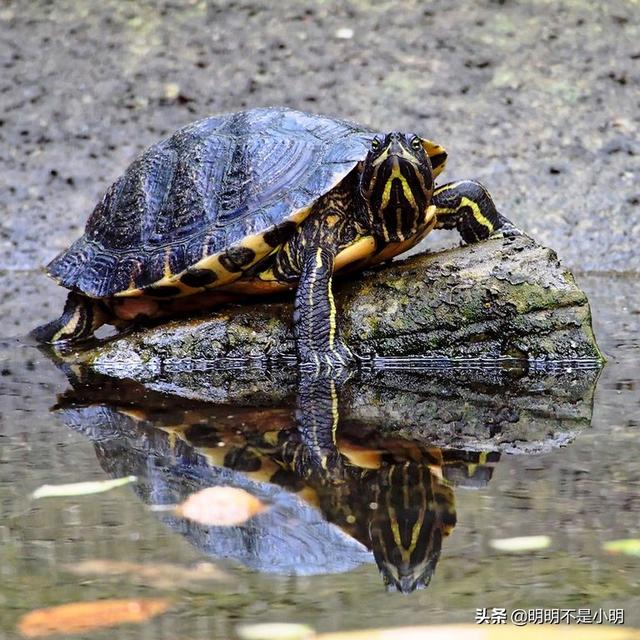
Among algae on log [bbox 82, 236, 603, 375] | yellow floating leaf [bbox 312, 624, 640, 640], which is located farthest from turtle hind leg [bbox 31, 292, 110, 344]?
yellow floating leaf [bbox 312, 624, 640, 640]

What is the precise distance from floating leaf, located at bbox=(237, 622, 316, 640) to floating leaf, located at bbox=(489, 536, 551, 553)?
493mm

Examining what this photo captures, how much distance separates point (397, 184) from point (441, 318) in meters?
0.67

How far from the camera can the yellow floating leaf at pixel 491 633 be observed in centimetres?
157

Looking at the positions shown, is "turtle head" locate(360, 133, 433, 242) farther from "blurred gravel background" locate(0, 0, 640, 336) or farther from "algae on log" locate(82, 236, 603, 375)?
"blurred gravel background" locate(0, 0, 640, 336)

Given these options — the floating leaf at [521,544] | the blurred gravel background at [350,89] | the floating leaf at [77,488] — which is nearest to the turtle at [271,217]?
the floating leaf at [77,488]

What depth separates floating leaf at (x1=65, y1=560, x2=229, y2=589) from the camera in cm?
180

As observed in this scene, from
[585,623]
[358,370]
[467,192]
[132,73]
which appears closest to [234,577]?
[585,623]

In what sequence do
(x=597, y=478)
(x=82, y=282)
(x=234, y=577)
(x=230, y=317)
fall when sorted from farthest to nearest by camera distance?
(x=82, y=282), (x=230, y=317), (x=597, y=478), (x=234, y=577)

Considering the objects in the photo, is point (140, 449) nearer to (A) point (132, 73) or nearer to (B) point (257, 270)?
(B) point (257, 270)

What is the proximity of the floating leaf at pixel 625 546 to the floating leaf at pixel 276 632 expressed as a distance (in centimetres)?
65

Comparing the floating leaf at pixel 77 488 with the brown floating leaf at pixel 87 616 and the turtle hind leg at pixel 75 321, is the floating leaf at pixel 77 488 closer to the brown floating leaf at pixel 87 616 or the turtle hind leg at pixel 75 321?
the brown floating leaf at pixel 87 616

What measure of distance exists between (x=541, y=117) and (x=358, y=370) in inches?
235

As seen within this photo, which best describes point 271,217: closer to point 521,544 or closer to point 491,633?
point 521,544

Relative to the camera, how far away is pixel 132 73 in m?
10.5
